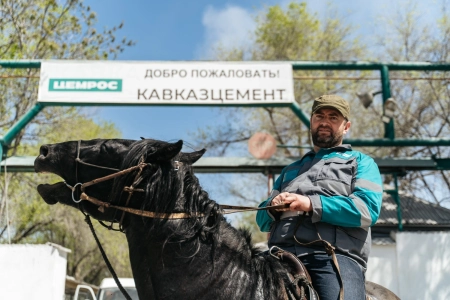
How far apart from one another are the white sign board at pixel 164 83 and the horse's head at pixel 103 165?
23.8 ft

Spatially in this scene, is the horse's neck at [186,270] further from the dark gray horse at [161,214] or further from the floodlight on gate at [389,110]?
the floodlight on gate at [389,110]

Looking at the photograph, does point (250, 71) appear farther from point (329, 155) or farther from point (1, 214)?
point (1, 214)

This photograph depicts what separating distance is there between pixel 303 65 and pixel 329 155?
7554 mm

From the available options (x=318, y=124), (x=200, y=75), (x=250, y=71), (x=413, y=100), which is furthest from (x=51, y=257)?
(x=413, y=100)

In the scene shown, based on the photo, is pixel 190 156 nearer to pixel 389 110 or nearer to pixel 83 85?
pixel 83 85

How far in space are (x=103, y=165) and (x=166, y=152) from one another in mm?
384

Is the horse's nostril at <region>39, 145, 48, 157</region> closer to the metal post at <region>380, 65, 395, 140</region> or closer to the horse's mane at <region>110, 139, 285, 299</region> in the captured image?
the horse's mane at <region>110, 139, 285, 299</region>

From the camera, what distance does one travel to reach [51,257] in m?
8.16

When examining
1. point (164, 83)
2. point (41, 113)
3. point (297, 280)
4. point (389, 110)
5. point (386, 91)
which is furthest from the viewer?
point (41, 113)

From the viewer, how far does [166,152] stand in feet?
9.39

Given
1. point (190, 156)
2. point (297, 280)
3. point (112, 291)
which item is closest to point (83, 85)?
point (112, 291)

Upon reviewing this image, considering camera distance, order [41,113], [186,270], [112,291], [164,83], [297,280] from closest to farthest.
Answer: [186,270], [297,280], [112,291], [164,83], [41,113]

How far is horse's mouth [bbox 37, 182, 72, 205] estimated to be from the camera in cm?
293

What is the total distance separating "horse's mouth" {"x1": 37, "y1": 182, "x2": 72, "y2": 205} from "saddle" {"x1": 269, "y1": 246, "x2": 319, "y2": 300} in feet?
4.26
